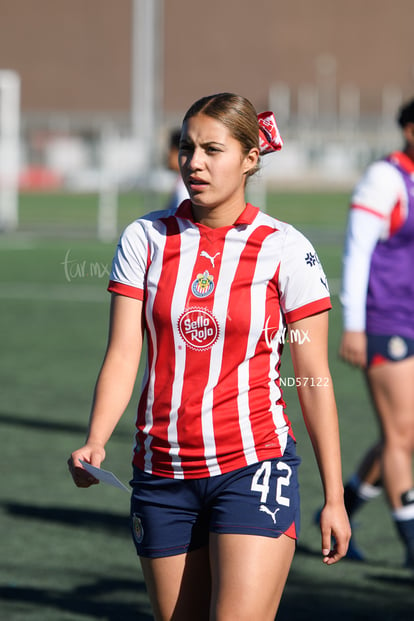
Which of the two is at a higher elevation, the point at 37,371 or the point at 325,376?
the point at 325,376

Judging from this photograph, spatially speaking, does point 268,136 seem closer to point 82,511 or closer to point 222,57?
point 82,511

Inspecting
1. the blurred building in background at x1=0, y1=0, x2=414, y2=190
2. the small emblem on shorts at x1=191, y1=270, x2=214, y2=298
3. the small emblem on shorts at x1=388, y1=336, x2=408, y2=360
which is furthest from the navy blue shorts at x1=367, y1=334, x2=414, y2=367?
the blurred building in background at x1=0, y1=0, x2=414, y2=190

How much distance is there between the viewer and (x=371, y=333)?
5270 mm

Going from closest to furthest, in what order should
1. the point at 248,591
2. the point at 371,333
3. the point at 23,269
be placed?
the point at 248,591 → the point at 371,333 → the point at 23,269

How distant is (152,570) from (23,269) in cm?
1833

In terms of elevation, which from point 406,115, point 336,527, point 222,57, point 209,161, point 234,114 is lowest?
point 222,57

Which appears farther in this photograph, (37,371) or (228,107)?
(37,371)

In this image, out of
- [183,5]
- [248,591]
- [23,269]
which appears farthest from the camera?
[183,5]

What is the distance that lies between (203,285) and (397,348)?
226cm

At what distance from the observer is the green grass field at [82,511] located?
5000 mm

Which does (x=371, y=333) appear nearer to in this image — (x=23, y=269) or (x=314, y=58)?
(x=23, y=269)

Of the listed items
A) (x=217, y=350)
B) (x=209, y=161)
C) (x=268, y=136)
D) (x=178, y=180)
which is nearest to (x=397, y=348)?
(x=268, y=136)

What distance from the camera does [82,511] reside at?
21.3 ft

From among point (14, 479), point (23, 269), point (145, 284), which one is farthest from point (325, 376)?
point (23, 269)
